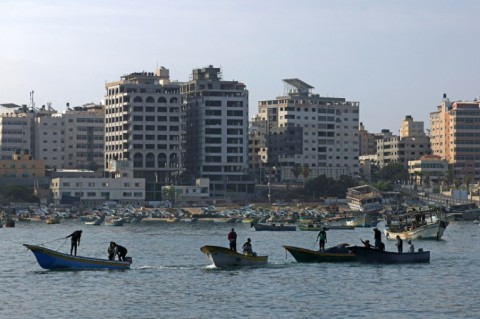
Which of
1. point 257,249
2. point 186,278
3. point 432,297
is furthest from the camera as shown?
point 257,249

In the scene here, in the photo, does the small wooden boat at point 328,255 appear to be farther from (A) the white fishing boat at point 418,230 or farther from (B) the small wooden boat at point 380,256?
(A) the white fishing boat at point 418,230

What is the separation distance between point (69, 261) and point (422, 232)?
57.3 metres

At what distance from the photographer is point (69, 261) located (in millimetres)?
84500

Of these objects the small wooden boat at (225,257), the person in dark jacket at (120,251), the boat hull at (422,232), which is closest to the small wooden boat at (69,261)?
the person in dark jacket at (120,251)

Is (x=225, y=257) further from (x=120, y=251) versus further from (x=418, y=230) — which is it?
(x=418, y=230)

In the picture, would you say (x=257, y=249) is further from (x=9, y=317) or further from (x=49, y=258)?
(x=9, y=317)

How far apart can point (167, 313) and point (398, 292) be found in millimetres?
16424

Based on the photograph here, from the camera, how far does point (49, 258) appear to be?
277ft

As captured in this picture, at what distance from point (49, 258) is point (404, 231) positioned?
57.2 meters

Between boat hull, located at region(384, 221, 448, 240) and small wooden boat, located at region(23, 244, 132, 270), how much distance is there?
52116 millimetres

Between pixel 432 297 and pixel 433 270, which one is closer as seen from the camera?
Result: pixel 432 297

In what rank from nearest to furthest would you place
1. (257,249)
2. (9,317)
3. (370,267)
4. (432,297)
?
(9,317) → (432,297) → (370,267) → (257,249)

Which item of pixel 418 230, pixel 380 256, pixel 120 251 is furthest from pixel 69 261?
pixel 418 230

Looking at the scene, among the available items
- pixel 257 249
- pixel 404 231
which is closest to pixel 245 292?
pixel 257 249
